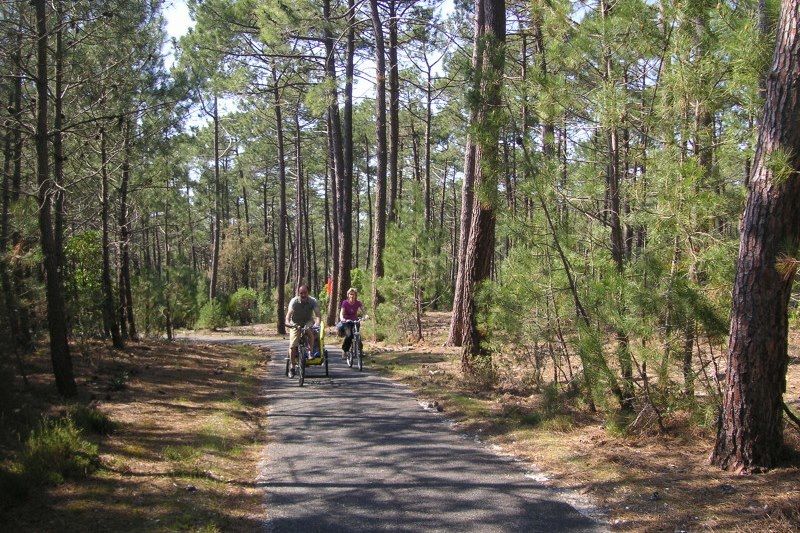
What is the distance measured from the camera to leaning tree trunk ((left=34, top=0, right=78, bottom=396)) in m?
8.34

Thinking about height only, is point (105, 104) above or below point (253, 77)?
below

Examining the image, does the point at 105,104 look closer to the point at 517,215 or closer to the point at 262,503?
the point at 517,215

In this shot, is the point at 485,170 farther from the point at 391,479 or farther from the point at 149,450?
the point at 149,450

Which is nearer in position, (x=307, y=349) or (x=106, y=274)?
(x=307, y=349)

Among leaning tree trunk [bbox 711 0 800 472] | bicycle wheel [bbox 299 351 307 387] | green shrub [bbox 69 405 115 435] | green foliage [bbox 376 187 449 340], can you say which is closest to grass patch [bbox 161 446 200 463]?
green shrub [bbox 69 405 115 435]

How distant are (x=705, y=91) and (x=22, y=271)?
989 cm

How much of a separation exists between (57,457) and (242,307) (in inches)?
1261

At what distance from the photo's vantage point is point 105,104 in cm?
1243

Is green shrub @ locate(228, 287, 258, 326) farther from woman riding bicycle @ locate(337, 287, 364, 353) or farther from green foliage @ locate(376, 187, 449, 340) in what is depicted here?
woman riding bicycle @ locate(337, 287, 364, 353)

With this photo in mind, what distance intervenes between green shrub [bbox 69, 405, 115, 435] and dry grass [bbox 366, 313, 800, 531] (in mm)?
4119

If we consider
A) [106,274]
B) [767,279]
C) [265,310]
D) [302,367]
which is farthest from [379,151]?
[265,310]

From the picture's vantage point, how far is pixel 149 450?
6582 millimetres

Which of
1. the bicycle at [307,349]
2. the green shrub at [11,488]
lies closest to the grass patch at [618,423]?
the green shrub at [11,488]

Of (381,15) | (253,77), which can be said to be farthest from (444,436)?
(253,77)
